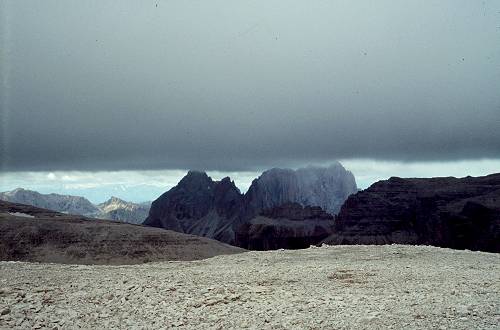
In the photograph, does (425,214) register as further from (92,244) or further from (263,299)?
(263,299)

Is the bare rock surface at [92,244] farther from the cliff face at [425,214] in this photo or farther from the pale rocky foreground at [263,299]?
the cliff face at [425,214]

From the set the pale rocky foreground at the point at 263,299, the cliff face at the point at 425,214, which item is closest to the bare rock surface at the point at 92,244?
the pale rocky foreground at the point at 263,299

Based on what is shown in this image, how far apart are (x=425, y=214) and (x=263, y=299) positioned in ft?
535

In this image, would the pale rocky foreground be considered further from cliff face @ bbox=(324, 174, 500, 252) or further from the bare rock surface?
cliff face @ bbox=(324, 174, 500, 252)

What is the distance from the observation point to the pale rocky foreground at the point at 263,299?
12.0 meters

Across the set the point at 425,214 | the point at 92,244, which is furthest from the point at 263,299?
the point at 425,214

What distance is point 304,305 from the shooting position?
13.0 m

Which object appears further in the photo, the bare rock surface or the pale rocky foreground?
the bare rock surface

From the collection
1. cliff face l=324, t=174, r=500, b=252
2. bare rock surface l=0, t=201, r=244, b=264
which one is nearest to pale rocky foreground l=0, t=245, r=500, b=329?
bare rock surface l=0, t=201, r=244, b=264

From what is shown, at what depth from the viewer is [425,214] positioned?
6486 inches

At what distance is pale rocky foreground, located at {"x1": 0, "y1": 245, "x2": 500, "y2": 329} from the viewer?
1205 cm

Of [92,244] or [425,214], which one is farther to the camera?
[425,214]

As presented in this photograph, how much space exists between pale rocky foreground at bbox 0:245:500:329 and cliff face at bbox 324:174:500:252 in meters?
129

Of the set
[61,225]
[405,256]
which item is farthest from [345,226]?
[405,256]
